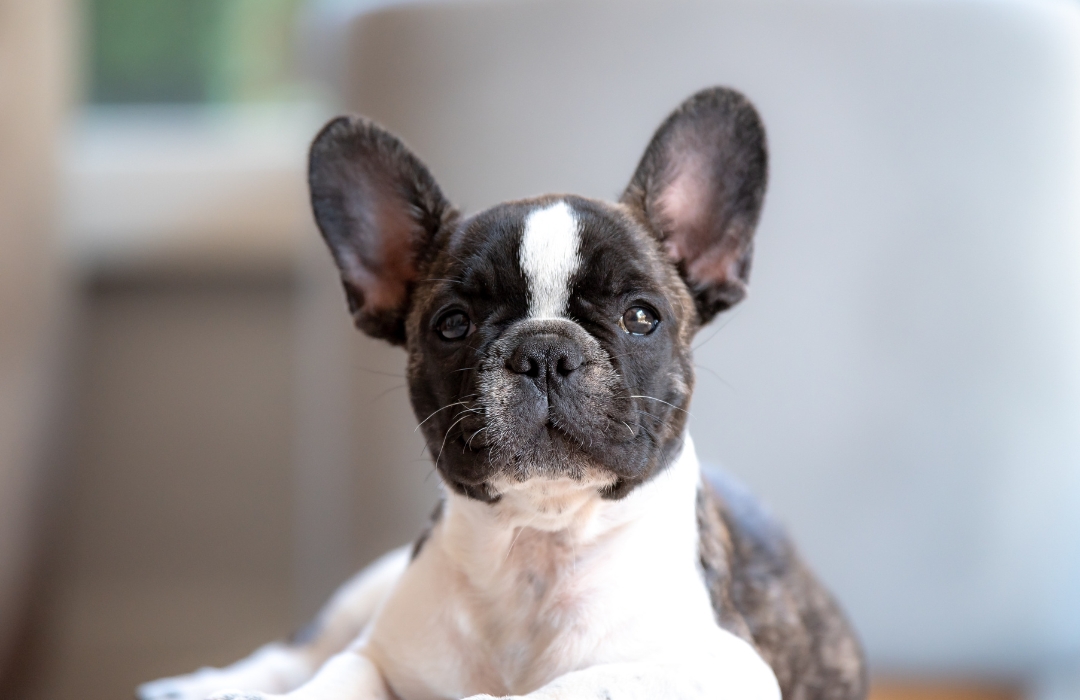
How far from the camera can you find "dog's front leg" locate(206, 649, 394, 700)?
1.66 m

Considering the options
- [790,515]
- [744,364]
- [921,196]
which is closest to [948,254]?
[921,196]

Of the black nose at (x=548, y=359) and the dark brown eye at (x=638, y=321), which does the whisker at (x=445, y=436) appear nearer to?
the black nose at (x=548, y=359)

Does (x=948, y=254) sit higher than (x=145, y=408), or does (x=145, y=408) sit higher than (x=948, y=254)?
(x=948, y=254)

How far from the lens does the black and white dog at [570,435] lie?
1558 millimetres

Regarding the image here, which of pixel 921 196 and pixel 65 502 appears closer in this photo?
pixel 921 196

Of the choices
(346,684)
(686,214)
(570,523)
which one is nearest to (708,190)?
(686,214)

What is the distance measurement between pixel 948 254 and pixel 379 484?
205 cm

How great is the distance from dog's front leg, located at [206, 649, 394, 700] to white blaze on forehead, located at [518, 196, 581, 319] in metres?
0.63

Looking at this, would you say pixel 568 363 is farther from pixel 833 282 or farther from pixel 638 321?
pixel 833 282

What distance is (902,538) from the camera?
12.0 feet

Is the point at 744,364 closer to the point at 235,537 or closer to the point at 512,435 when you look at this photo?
the point at 512,435

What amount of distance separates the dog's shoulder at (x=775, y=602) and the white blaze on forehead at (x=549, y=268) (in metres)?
0.46

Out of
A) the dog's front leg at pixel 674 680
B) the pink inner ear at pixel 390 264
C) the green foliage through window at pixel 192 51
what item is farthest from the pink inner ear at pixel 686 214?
the green foliage through window at pixel 192 51

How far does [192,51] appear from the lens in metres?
5.64
